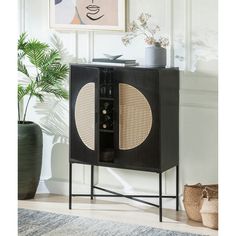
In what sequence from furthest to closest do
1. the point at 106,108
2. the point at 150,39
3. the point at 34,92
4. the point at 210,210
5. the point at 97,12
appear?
the point at 34,92, the point at 97,12, the point at 150,39, the point at 106,108, the point at 210,210

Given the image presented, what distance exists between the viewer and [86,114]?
3859 mm

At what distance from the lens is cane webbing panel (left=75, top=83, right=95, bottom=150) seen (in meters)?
3.81

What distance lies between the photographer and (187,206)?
370 cm

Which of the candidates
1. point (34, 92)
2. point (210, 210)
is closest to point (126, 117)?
point (210, 210)

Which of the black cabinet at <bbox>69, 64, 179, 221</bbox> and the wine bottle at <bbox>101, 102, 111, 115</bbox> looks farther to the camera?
the wine bottle at <bbox>101, 102, 111, 115</bbox>

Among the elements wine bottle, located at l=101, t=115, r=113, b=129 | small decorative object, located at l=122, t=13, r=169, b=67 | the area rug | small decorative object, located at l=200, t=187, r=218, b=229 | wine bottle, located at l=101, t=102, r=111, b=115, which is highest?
small decorative object, located at l=122, t=13, r=169, b=67

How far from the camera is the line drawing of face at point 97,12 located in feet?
13.2

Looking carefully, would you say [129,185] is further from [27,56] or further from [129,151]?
[27,56]

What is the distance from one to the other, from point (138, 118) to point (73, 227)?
0.79m

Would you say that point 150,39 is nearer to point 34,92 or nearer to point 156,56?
point 156,56

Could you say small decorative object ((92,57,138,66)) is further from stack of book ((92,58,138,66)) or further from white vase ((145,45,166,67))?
white vase ((145,45,166,67))

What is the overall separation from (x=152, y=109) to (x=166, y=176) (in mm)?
618

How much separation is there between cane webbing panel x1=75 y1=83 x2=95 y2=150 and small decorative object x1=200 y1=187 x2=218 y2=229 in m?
0.83

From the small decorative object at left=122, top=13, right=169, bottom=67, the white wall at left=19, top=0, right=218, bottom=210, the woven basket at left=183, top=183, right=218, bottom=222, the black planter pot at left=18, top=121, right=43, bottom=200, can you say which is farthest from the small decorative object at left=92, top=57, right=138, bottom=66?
the woven basket at left=183, top=183, right=218, bottom=222
